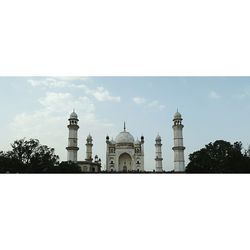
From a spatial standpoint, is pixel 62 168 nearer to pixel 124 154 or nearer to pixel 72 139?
pixel 72 139

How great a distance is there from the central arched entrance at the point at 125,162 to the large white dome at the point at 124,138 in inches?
61.7

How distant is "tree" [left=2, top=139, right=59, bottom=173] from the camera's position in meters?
21.7

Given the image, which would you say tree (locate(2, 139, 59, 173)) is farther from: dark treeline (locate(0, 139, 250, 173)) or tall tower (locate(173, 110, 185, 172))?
tall tower (locate(173, 110, 185, 172))

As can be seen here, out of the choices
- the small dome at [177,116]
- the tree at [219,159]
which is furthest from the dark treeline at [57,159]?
the small dome at [177,116]

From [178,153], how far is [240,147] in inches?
334

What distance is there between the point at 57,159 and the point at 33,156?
1.83 metres

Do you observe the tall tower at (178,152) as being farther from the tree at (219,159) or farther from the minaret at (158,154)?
the tree at (219,159)

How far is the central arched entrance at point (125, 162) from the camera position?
37.2 metres

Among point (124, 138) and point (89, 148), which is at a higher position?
point (124, 138)

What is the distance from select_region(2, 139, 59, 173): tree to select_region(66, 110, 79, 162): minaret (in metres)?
6.31

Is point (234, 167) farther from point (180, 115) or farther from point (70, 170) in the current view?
point (180, 115)

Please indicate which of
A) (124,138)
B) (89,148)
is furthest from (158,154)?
(89,148)

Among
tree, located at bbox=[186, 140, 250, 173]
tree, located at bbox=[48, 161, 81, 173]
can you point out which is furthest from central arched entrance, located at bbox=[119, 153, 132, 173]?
tree, located at bbox=[48, 161, 81, 173]

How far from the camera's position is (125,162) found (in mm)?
37688
